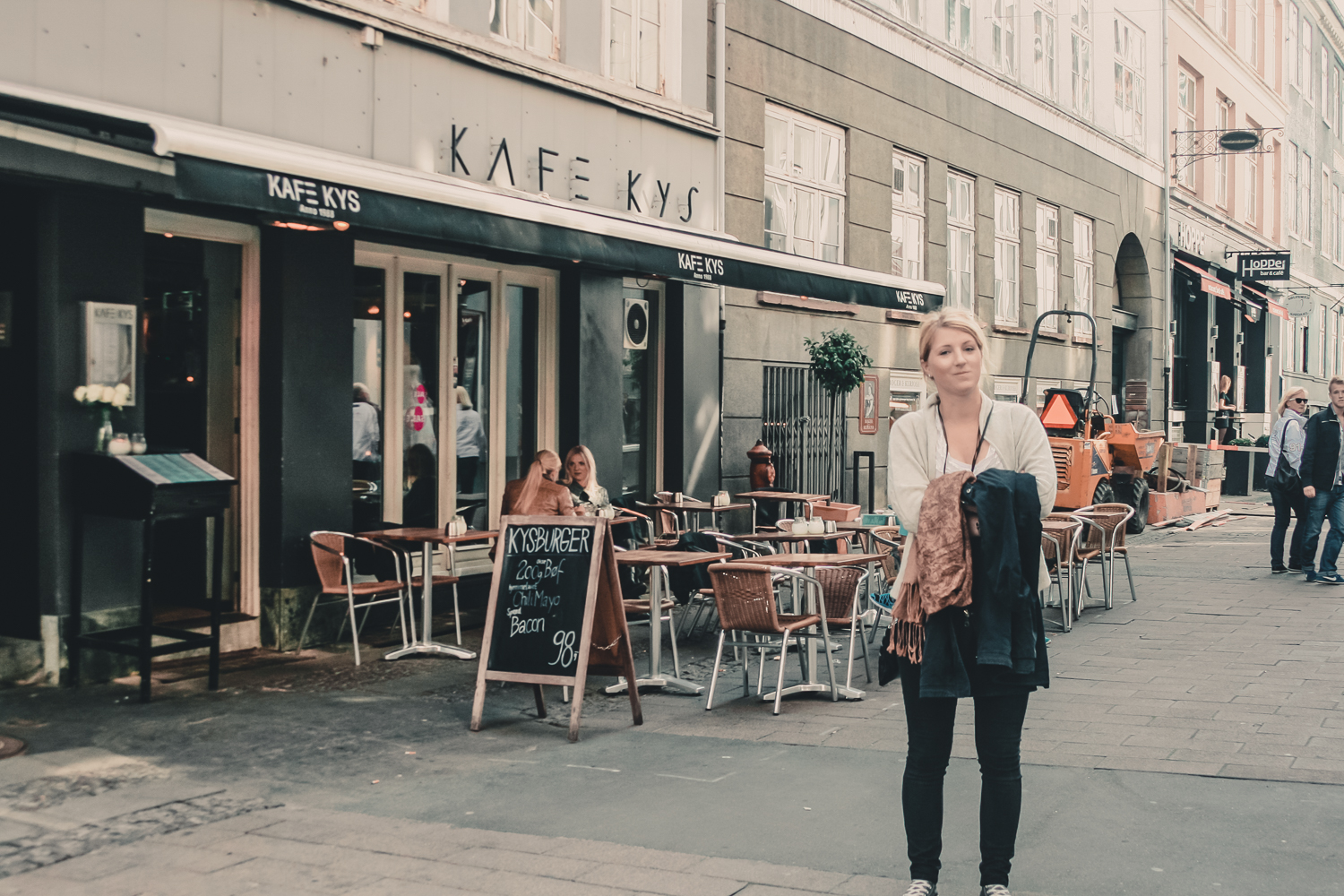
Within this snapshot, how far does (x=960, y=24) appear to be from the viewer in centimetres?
1852

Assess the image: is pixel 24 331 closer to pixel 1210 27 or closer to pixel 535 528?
pixel 535 528

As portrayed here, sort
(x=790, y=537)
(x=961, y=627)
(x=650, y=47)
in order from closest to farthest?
(x=961, y=627)
(x=790, y=537)
(x=650, y=47)

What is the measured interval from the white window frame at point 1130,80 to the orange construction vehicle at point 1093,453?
776 centimetres

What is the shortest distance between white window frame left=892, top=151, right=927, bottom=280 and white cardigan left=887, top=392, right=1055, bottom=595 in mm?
12802

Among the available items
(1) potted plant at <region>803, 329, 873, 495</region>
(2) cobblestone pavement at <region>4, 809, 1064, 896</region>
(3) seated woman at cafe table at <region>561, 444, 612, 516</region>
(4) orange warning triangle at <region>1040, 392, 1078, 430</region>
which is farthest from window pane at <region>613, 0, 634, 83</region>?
(2) cobblestone pavement at <region>4, 809, 1064, 896</region>

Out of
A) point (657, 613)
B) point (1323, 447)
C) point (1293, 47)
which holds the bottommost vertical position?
point (657, 613)

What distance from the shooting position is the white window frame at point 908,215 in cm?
1681

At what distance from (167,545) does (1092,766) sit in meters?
6.10

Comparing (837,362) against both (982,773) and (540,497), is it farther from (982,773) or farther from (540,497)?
(982,773)

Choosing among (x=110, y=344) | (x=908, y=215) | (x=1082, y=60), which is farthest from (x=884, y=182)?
(x=110, y=344)

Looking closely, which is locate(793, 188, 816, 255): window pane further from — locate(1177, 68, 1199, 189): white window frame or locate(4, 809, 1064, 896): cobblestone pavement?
locate(1177, 68, 1199, 189): white window frame

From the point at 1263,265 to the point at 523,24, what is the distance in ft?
79.4

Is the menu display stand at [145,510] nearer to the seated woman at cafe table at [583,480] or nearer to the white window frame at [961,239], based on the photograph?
the seated woman at cafe table at [583,480]

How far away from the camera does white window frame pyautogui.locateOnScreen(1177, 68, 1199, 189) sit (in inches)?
1077
